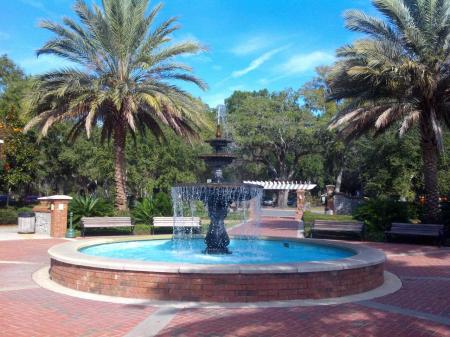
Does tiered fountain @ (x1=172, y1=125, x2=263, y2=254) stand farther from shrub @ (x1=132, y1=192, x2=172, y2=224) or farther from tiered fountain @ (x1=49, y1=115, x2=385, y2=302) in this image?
shrub @ (x1=132, y1=192, x2=172, y2=224)

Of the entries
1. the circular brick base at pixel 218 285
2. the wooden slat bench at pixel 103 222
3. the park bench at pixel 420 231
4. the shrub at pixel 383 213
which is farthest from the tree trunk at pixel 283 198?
the circular brick base at pixel 218 285

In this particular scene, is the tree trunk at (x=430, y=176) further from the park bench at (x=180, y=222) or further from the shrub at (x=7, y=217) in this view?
the shrub at (x=7, y=217)

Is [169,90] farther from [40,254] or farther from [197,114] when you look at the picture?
[40,254]

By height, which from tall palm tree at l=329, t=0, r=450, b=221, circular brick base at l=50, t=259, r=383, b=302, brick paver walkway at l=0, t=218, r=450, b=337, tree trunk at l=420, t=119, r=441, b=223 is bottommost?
brick paver walkway at l=0, t=218, r=450, b=337

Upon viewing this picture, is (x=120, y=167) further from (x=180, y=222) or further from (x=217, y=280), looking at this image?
(x=217, y=280)

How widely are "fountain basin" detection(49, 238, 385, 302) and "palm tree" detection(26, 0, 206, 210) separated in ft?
39.3

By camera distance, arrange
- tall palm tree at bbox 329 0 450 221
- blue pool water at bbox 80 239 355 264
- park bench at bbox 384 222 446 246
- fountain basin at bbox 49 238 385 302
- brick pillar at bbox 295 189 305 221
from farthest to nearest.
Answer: brick pillar at bbox 295 189 305 221
tall palm tree at bbox 329 0 450 221
park bench at bbox 384 222 446 246
blue pool water at bbox 80 239 355 264
fountain basin at bbox 49 238 385 302

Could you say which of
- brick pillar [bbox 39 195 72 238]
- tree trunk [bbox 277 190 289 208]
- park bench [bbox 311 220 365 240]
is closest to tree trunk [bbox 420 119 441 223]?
park bench [bbox 311 220 365 240]

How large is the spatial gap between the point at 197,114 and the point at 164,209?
15.7ft

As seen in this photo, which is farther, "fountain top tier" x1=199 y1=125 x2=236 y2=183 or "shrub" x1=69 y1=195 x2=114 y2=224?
"shrub" x1=69 y1=195 x2=114 y2=224

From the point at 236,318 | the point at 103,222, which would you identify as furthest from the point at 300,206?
the point at 236,318

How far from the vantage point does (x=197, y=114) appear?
20.7 m

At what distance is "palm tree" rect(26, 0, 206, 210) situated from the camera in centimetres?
1991

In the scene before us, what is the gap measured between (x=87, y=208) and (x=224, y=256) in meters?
10.2
